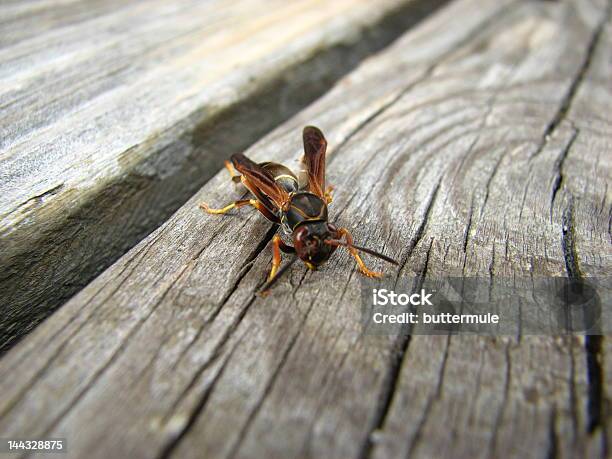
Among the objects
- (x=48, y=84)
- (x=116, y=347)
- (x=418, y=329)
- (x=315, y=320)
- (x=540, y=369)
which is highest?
(x=48, y=84)

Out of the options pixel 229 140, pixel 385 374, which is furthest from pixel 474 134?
pixel 385 374

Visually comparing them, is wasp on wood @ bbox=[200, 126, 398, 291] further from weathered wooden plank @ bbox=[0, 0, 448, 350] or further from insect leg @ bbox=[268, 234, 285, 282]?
weathered wooden plank @ bbox=[0, 0, 448, 350]

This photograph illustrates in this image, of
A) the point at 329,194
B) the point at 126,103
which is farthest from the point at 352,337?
the point at 126,103

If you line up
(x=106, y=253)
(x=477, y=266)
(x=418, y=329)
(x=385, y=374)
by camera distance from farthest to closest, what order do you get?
(x=106, y=253) < (x=477, y=266) < (x=418, y=329) < (x=385, y=374)

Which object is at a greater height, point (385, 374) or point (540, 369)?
point (385, 374)

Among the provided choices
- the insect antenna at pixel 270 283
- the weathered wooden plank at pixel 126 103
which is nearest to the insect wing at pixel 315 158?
the weathered wooden plank at pixel 126 103

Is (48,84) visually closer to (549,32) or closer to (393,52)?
(393,52)

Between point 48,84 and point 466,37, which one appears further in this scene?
point 466,37
